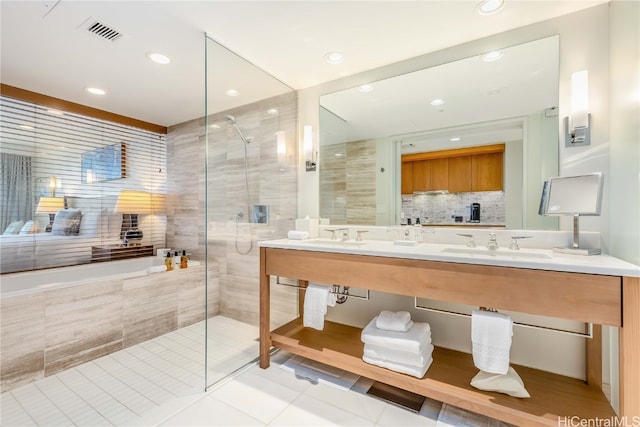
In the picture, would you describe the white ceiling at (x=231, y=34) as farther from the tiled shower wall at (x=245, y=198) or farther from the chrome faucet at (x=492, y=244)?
the chrome faucet at (x=492, y=244)

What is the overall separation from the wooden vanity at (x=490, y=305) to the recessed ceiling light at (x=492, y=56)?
4.61ft

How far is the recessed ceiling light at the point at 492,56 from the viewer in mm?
1788

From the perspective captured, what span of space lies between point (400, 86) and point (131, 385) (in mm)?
2846

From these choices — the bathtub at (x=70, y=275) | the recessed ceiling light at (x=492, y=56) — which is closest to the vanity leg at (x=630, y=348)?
the recessed ceiling light at (x=492, y=56)

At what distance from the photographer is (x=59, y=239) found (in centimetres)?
270

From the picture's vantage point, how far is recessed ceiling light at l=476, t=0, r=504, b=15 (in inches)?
59.3

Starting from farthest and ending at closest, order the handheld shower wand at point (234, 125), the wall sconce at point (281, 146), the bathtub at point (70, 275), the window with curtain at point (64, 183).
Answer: the wall sconce at point (281, 146)
the window with curtain at point (64, 183)
the handheld shower wand at point (234, 125)
the bathtub at point (70, 275)

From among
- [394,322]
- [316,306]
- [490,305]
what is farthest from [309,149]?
[490,305]

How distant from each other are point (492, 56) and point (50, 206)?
390cm

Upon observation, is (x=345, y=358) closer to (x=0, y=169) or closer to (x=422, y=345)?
(x=422, y=345)

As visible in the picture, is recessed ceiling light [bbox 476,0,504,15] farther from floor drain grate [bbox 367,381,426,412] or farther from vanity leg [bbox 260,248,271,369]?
floor drain grate [bbox 367,381,426,412]

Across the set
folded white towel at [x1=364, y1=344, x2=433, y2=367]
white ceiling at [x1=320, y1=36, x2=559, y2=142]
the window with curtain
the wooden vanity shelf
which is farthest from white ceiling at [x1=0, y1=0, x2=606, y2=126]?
the wooden vanity shelf

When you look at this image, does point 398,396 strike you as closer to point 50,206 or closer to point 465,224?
point 465,224

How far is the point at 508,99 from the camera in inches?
71.2
